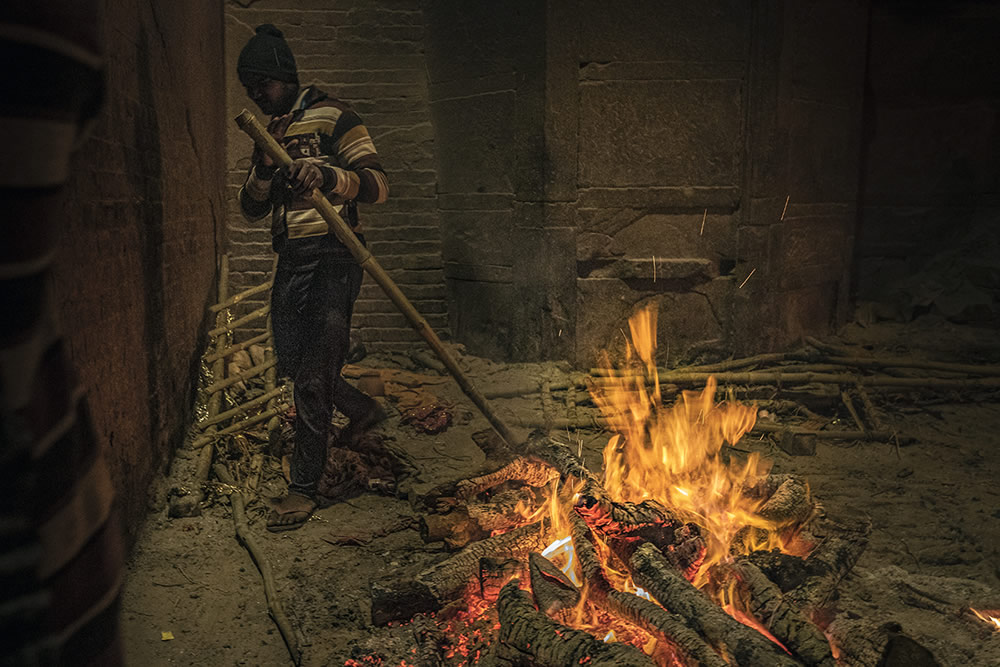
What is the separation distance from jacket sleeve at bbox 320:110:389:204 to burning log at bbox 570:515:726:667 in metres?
2.17

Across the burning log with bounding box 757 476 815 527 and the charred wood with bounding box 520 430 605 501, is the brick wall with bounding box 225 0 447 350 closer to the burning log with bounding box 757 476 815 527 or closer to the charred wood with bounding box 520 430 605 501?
the charred wood with bounding box 520 430 605 501

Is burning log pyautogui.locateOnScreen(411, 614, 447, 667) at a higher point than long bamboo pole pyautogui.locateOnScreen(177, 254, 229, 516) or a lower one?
lower

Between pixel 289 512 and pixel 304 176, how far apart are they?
1947 mm

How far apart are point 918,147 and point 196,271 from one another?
7392mm

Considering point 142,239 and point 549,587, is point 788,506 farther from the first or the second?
point 142,239

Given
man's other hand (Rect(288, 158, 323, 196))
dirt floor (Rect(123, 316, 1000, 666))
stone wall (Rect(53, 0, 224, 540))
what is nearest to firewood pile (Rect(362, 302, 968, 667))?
dirt floor (Rect(123, 316, 1000, 666))

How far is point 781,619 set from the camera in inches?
109

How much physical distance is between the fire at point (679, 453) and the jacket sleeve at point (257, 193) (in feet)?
8.08

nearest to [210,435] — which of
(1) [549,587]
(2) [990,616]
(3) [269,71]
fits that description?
(3) [269,71]

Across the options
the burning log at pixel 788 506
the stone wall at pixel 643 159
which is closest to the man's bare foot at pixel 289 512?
the burning log at pixel 788 506

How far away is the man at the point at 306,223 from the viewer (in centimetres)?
381

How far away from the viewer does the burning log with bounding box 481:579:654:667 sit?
2.53 meters

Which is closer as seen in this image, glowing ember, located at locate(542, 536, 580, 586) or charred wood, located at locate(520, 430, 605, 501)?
glowing ember, located at locate(542, 536, 580, 586)

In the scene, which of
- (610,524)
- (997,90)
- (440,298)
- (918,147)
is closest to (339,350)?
(610,524)
